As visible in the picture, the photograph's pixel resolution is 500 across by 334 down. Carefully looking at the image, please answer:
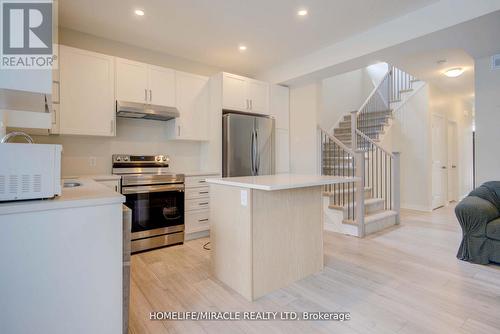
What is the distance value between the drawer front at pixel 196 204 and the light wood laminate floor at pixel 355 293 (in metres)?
0.60

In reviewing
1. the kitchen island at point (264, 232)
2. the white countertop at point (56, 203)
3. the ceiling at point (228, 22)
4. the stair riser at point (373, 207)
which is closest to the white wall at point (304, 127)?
the ceiling at point (228, 22)

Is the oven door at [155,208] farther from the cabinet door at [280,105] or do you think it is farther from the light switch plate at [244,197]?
the cabinet door at [280,105]

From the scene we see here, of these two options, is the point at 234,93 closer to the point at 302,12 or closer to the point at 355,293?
the point at 302,12

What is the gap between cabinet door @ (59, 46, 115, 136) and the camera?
296 cm

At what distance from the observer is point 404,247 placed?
325cm

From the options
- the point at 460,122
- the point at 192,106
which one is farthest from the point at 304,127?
the point at 460,122

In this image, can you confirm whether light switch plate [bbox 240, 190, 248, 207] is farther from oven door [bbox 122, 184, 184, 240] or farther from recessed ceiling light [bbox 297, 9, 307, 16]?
recessed ceiling light [bbox 297, 9, 307, 16]

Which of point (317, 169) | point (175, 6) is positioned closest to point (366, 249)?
point (317, 169)

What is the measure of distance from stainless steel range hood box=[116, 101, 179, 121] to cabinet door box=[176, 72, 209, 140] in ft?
0.66

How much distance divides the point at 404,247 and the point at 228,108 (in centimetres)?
309

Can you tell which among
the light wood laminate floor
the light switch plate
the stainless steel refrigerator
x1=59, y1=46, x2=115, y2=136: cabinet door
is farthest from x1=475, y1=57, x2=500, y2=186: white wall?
x1=59, y1=46, x2=115, y2=136: cabinet door

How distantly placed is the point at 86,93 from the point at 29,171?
2.28m

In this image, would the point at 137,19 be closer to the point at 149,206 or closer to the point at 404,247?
the point at 149,206

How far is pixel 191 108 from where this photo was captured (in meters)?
3.91
